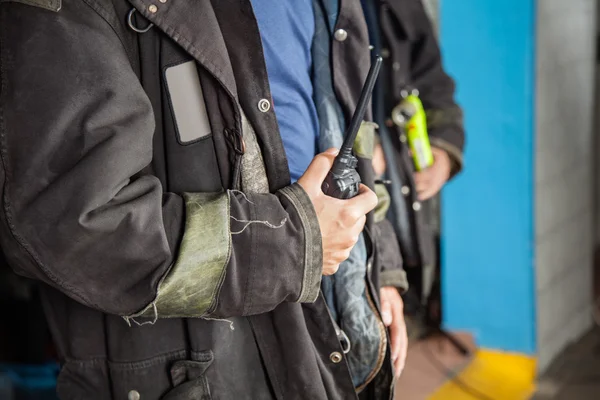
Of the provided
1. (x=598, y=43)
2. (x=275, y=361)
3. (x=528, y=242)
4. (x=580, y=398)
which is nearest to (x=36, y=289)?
(x=275, y=361)

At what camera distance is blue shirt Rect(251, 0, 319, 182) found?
116 centimetres

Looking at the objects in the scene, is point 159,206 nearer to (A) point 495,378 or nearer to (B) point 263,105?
(B) point 263,105

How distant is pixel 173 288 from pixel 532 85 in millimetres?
2213

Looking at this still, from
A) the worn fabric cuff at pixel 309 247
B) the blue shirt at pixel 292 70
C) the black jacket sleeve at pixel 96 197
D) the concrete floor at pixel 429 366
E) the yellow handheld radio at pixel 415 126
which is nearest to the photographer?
the black jacket sleeve at pixel 96 197

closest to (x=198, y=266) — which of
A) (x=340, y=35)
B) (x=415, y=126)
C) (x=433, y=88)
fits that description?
(x=340, y=35)

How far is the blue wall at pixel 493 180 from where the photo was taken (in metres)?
2.82

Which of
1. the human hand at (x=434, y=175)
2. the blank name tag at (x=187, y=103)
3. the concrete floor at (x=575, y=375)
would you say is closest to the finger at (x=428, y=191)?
the human hand at (x=434, y=175)

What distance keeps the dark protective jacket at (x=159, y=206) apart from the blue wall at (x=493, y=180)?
190 cm

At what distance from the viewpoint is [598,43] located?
431cm

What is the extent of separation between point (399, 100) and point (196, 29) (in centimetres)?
100

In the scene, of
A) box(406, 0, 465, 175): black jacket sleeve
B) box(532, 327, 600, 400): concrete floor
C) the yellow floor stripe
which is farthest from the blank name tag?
box(532, 327, 600, 400): concrete floor

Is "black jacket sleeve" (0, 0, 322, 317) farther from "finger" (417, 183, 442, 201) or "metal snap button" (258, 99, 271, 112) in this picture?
"finger" (417, 183, 442, 201)

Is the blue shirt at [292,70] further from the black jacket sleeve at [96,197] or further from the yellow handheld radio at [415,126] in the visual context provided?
the yellow handheld radio at [415,126]

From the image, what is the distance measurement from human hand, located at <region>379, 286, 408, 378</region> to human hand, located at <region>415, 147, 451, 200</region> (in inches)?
21.8
